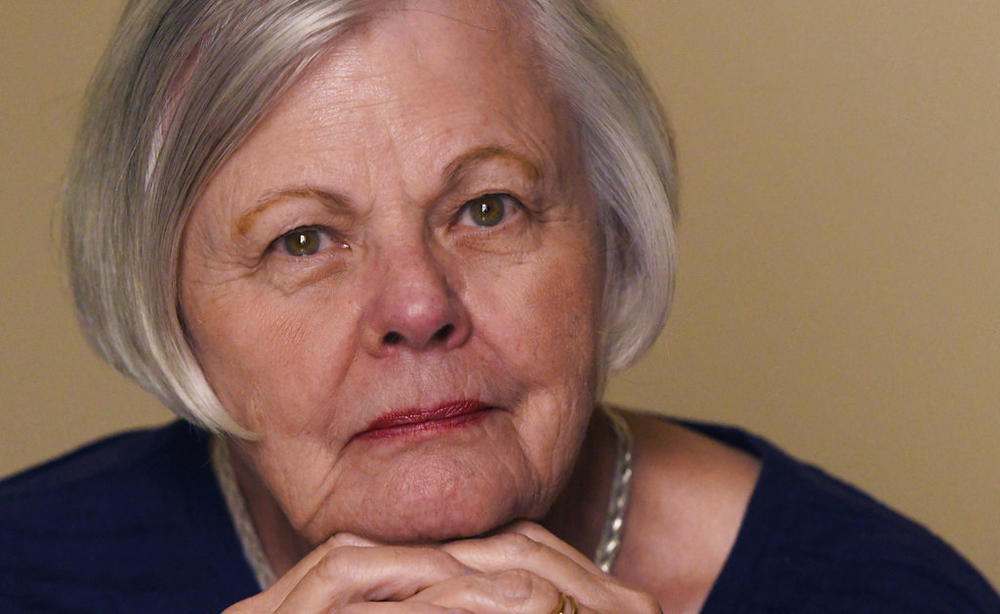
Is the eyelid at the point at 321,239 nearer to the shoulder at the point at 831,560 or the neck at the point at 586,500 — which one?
the neck at the point at 586,500

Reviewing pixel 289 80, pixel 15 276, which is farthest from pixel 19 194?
pixel 289 80

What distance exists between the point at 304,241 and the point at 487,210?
241 mm

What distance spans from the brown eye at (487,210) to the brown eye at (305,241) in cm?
19

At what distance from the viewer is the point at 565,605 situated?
1673 millimetres

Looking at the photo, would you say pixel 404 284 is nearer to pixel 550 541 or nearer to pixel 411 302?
pixel 411 302

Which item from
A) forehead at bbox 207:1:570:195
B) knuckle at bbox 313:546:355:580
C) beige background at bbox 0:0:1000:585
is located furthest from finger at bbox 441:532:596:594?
beige background at bbox 0:0:1000:585

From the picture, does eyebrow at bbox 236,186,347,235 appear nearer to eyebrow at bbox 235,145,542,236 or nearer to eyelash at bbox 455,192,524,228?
eyebrow at bbox 235,145,542,236

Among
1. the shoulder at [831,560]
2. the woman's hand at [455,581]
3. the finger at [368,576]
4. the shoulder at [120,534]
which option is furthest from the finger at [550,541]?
the shoulder at [120,534]

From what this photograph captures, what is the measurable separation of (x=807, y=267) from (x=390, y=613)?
5.20ft

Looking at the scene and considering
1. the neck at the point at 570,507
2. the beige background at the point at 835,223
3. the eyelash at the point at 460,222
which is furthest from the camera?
the beige background at the point at 835,223

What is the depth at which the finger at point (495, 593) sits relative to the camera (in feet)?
5.43

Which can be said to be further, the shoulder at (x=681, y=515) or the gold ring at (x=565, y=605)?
the shoulder at (x=681, y=515)

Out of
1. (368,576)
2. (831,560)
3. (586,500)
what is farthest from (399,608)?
(831,560)

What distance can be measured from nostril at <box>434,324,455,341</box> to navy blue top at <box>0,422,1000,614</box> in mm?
638
